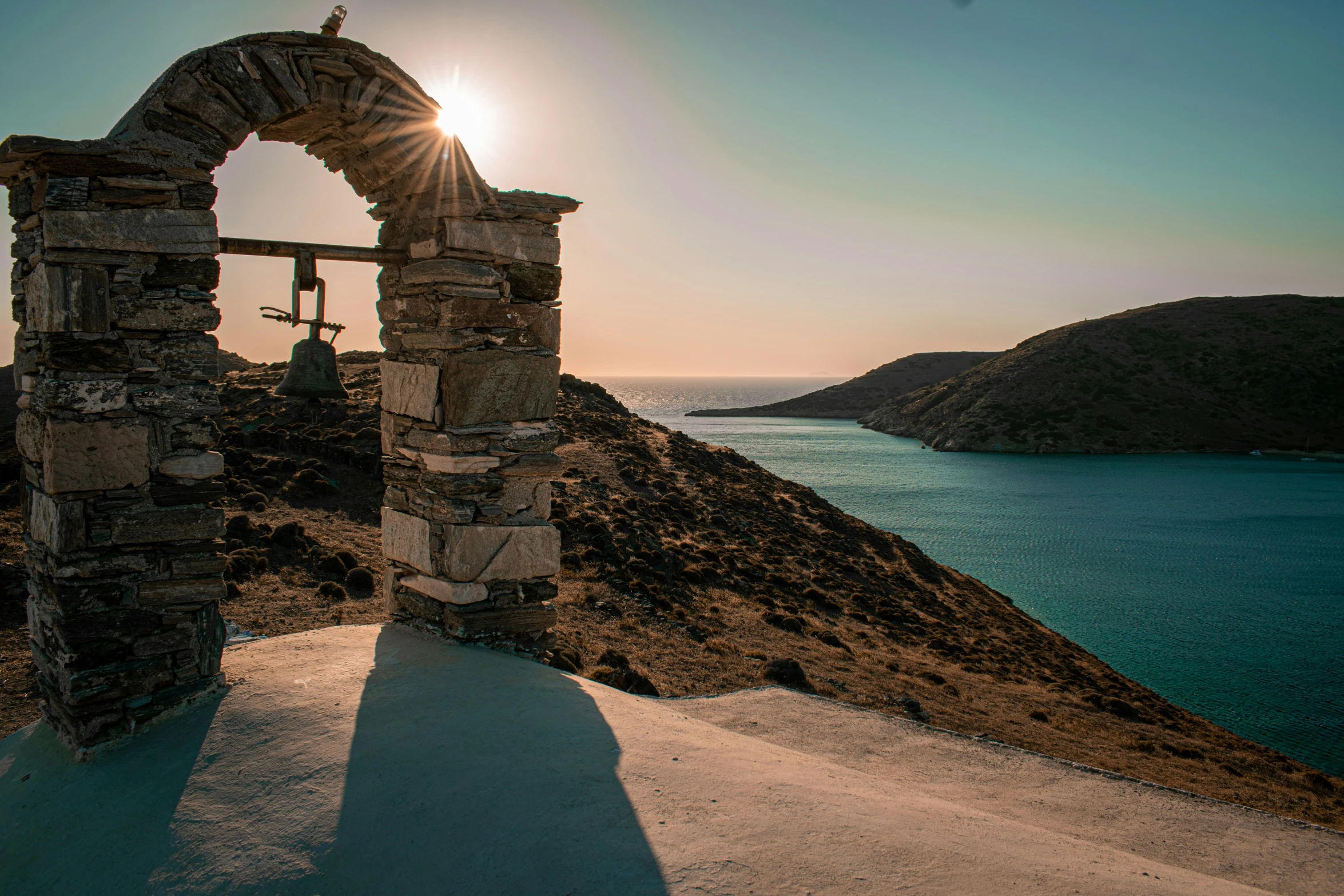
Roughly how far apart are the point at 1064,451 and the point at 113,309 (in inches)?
2674

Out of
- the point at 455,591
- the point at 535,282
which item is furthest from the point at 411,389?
the point at 455,591

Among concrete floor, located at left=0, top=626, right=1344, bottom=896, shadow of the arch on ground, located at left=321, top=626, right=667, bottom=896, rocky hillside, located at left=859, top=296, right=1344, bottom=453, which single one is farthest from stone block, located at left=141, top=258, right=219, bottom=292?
rocky hillside, located at left=859, top=296, right=1344, bottom=453

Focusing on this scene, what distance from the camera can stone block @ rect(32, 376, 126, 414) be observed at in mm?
4367

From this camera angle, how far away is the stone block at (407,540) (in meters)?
6.12

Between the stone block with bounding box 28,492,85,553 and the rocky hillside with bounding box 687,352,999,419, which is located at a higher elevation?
the rocky hillside with bounding box 687,352,999,419

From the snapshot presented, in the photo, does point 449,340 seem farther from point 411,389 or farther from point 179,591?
point 179,591

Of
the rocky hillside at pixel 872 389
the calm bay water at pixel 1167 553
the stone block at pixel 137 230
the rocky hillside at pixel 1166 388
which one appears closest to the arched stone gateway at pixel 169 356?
the stone block at pixel 137 230

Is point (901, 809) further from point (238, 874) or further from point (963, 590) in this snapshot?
point (963, 590)

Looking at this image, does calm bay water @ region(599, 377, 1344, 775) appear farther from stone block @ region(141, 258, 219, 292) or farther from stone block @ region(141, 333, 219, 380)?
stone block @ region(141, 258, 219, 292)

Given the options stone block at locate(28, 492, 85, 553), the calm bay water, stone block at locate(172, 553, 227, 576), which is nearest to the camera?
stone block at locate(28, 492, 85, 553)

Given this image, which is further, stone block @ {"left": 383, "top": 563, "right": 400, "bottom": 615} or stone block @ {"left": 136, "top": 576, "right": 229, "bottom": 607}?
stone block @ {"left": 383, "top": 563, "right": 400, "bottom": 615}

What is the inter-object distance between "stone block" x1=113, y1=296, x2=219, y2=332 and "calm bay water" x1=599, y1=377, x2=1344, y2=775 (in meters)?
17.0

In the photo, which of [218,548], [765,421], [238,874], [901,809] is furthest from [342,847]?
[765,421]

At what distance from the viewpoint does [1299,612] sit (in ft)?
76.1
